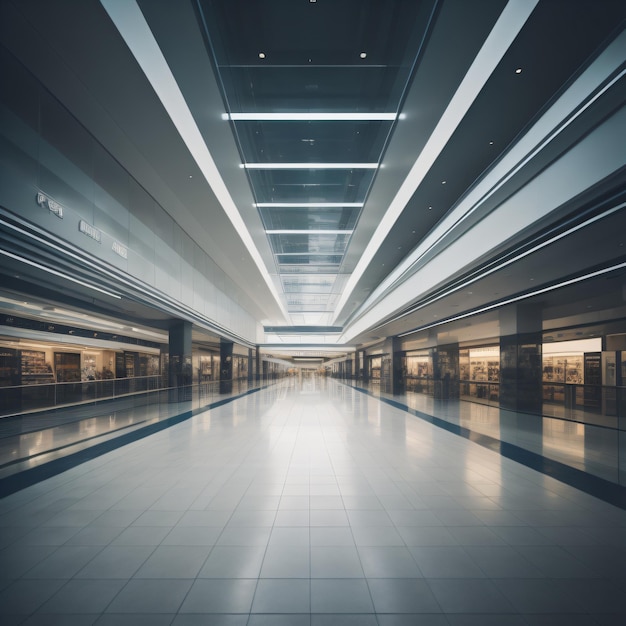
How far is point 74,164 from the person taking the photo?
704 cm

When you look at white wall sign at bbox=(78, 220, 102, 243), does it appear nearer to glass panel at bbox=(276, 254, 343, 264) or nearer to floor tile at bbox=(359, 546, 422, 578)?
floor tile at bbox=(359, 546, 422, 578)

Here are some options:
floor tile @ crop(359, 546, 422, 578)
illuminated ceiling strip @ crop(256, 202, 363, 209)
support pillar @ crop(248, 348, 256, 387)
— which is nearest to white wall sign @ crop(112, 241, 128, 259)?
illuminated ceiling strip @ crop(256, 202, 363, 209)

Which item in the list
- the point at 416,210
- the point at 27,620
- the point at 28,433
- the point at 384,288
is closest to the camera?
the point at 27,620

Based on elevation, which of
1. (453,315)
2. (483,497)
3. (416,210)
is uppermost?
(416,210)

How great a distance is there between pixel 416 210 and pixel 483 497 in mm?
6371

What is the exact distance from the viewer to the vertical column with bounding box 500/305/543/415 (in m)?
12.2

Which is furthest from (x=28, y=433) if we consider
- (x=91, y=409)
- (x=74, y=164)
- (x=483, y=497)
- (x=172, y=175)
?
(x=483, y=497)

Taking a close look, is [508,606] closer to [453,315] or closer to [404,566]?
[404,566]

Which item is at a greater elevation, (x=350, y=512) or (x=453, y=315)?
(x=453, y=315)

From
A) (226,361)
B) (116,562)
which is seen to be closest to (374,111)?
(116,562)

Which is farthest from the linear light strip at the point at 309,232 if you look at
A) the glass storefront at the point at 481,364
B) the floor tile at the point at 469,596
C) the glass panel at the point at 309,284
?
the glass storefront at the point at 481,364

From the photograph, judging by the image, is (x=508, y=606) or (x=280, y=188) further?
(x=280, y=188)

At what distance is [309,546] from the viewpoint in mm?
3682

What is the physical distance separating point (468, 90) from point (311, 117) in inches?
103
